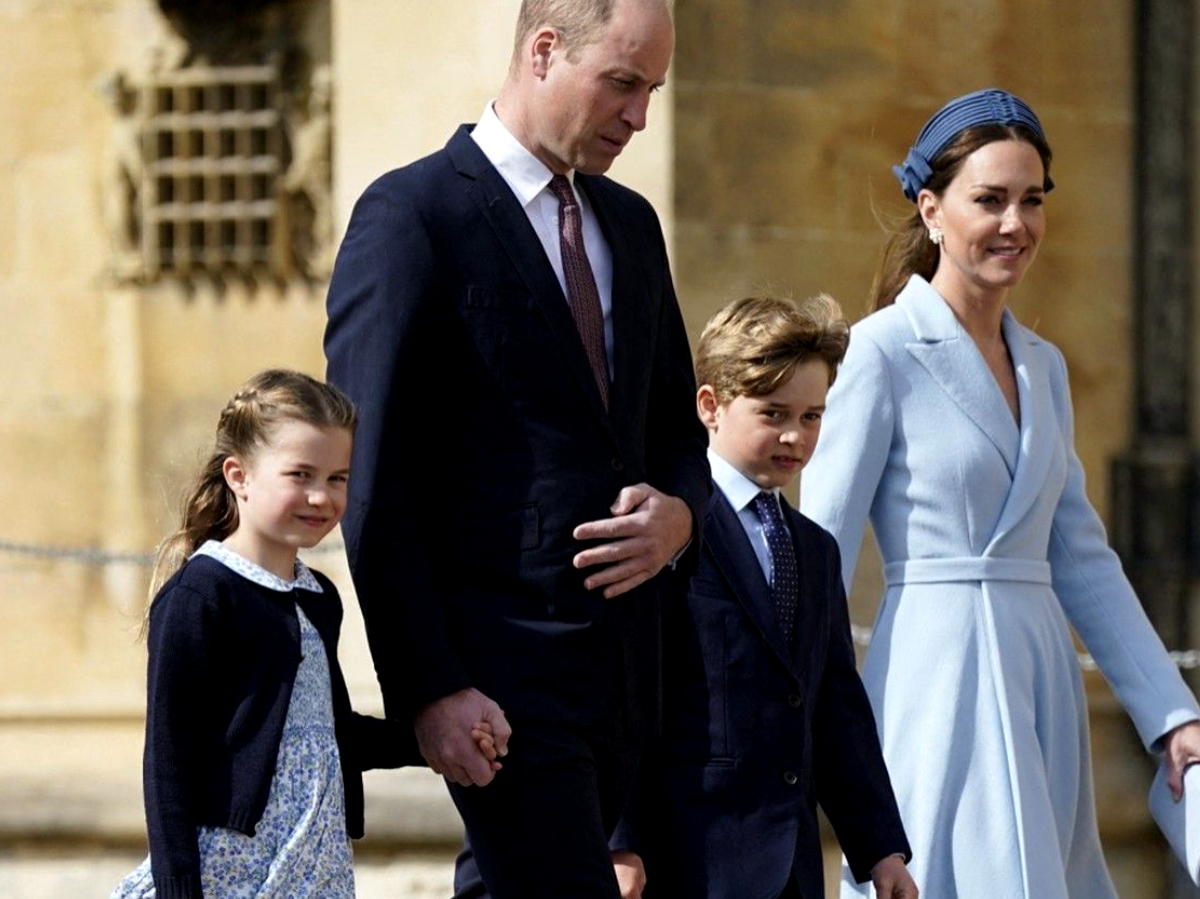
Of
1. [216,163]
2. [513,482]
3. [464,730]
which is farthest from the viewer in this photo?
[216,163]

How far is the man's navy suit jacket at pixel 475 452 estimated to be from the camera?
342 cm

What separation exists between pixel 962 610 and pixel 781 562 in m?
0.47

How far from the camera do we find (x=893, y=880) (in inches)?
160

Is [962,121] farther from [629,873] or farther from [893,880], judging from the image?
[629,873]

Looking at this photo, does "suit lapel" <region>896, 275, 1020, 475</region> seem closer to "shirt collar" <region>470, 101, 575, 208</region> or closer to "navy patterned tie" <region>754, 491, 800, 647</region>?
"navy patterned tie" <region>754, 491, 800, 647</region>

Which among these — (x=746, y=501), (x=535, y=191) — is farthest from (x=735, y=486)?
(x=535, y=191)

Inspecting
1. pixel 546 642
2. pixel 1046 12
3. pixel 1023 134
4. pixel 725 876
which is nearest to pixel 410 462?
pixel 546 642

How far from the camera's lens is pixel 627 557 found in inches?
138

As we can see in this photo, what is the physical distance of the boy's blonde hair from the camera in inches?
162

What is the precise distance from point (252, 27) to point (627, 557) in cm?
411

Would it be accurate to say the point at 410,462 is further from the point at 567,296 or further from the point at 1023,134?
the point at 1023,134

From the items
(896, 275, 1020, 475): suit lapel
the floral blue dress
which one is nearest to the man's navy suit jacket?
the floral blue dress

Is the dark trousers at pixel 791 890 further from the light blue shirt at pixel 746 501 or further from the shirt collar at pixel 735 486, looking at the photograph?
the shirt collar at pixel 735 486

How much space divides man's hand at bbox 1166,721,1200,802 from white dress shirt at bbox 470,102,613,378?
142cm
